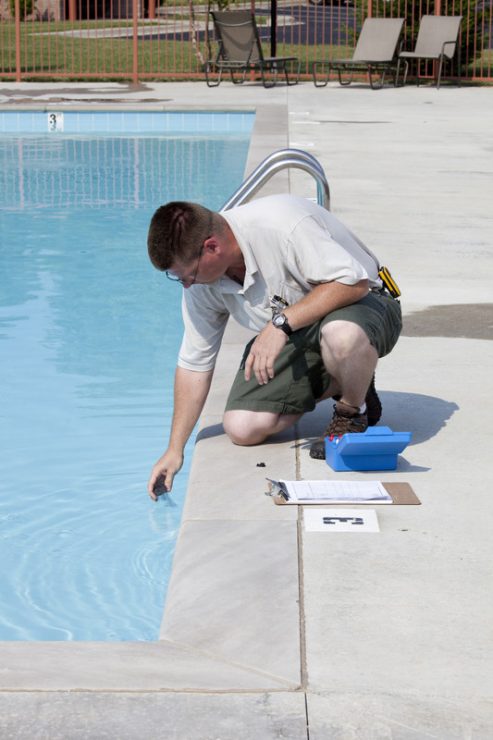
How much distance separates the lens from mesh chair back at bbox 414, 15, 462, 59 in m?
20.7

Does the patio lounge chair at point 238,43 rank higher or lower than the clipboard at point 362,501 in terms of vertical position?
higher

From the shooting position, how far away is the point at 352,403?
441cm

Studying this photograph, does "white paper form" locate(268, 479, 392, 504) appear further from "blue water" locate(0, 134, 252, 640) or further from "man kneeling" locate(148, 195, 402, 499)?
"blue water" locate(0, 134, 252, 640)

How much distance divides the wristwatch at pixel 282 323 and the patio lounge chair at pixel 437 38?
17.3 metres

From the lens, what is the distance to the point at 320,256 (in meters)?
4.14

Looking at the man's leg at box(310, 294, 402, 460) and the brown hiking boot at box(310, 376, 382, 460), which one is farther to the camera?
the brown hiking boot at box(310, 376, 382, 460)

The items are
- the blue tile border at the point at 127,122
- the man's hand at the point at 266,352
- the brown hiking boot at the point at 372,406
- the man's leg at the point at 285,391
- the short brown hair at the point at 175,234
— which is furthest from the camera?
the blue tile border at the point at 127,122

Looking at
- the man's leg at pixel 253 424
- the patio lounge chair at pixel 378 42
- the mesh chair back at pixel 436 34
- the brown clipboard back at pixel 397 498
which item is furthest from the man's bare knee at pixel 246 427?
the mesh chair back at pixel 436 34

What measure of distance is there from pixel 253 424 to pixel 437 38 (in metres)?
17.5

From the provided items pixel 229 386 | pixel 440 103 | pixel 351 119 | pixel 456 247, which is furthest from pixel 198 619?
pixel 440 103

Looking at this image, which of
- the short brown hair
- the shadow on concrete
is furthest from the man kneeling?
the shadow on concrete

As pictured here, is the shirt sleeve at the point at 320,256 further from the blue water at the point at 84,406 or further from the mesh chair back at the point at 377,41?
the mesh chair back at the point at 377,41

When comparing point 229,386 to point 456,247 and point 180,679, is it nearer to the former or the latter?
point 180,679

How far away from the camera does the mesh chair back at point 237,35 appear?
20.5m
